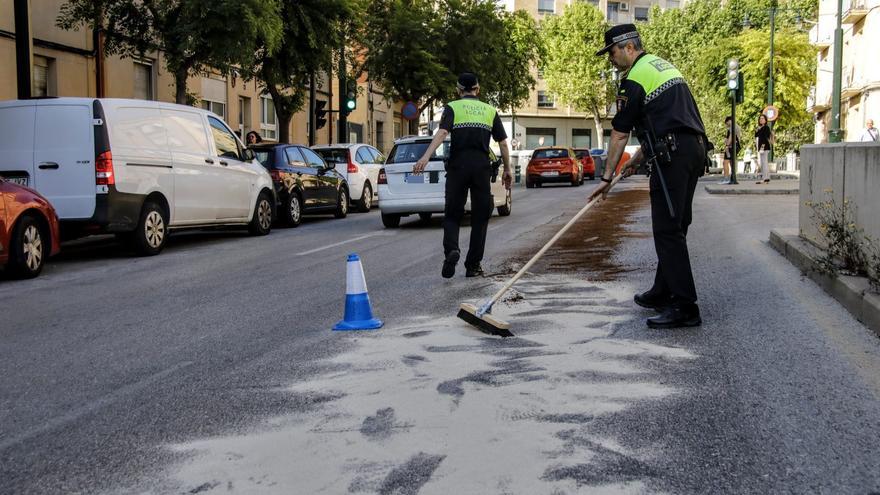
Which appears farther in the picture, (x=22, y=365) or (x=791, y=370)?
(x=22, y=365)

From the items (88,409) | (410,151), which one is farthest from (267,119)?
(88,409)

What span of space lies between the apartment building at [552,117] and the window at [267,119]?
4232 cm

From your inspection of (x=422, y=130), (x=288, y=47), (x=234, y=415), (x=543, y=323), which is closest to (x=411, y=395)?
(x=234, y=415)

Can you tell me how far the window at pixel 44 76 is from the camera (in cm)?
2022

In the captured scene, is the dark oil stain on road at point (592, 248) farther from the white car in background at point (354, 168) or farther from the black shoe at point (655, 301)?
the white car in background at point (354, 168)

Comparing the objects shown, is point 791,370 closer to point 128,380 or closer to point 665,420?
Answer: point 665,420

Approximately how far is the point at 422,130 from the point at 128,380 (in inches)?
2917

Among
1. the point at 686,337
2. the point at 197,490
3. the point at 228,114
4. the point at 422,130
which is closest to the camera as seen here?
the point at 197,490

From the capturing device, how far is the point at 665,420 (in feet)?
13.3

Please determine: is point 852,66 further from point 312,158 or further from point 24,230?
point 24,230

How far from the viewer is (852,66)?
48625 millimetres

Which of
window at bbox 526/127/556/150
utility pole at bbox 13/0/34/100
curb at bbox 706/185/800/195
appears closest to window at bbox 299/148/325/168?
utility pole at bbox 13/0/34/100

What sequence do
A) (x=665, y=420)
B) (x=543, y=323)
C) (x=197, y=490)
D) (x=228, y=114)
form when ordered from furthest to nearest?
(x=228, y=114)
(x=543, y=323)
(x=665, y=420)
(x=197, y=490)

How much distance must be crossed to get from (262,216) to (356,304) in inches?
360
